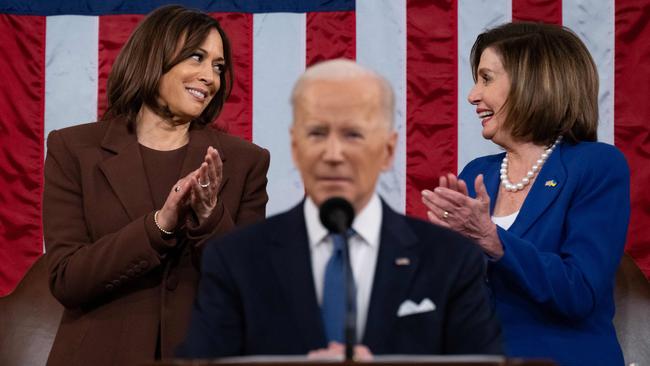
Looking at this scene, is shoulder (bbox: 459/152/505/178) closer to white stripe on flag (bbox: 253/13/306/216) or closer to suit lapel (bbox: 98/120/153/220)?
suit lapel (bbox: 98/120/153/220)

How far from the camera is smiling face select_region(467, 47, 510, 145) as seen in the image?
99.6 inches

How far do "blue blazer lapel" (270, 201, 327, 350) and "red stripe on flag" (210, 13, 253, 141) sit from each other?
2005 millimetres

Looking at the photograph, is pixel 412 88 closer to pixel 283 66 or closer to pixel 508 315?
pixel 283 66

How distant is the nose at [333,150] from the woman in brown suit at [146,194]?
0.64m

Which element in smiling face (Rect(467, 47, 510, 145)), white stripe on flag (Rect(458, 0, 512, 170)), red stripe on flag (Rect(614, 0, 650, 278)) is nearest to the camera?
smiling face (Rect(467, 47, 510, 145))

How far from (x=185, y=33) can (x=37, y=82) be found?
4.10ft

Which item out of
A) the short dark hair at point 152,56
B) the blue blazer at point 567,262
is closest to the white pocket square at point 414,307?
the blue blazer at point 567,262

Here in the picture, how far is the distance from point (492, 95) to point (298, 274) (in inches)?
45.0

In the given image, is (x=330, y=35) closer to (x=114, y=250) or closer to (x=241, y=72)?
(x=241, y=72)

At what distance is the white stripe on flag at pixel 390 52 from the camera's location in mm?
3570

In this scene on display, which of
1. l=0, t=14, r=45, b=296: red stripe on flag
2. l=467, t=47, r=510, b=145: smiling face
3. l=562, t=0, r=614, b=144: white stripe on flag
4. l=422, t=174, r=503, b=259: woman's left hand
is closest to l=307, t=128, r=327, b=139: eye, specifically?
l=422, t=174, r=503, b=259: woman's left hand

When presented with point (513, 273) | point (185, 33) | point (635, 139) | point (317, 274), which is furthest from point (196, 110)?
point (635, 139)

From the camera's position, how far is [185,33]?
8.65 feet

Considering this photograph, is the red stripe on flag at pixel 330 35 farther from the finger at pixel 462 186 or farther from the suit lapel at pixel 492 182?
the finger at pixel 462 186
